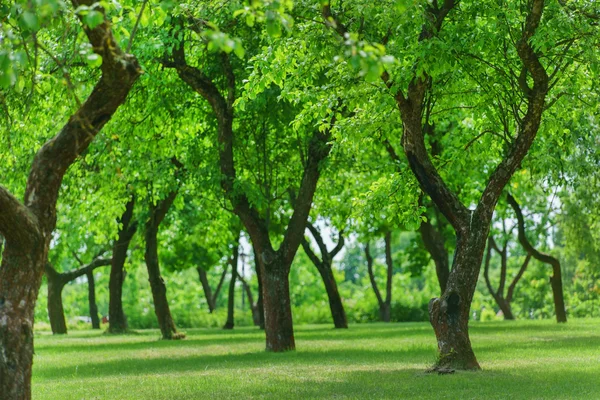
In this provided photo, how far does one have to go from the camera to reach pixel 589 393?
1348 centimetres

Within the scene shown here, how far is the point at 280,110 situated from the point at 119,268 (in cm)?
1985

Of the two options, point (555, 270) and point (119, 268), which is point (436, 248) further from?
point (119, 268)

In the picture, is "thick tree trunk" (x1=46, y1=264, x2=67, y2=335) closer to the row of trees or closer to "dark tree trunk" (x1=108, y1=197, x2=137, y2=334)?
"dark tree trunk" (x1=108, y1=197, x2=137, y2=334)

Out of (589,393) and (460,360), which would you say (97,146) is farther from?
(589,393)

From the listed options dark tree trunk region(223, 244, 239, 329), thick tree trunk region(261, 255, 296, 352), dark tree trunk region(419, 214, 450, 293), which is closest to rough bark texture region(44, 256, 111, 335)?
dark tree trunk region(223, 244, 239, 329)

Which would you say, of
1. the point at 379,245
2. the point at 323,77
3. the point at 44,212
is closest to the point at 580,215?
the point at 323,77

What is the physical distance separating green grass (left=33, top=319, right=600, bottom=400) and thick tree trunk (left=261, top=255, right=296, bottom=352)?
57 centimetres

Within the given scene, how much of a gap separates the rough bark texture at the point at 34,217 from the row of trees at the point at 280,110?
2cm

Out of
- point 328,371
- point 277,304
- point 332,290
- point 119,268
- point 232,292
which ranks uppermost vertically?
point 119,268

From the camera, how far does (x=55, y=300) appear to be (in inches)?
1837

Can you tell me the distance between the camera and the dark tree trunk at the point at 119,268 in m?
40.2

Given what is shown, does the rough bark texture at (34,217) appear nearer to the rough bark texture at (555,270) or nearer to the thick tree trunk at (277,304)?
the thick tree trunk at (277,304)

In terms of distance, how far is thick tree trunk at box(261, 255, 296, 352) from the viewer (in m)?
23.5

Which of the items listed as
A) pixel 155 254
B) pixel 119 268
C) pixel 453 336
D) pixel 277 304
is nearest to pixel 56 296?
pixel 119 268
